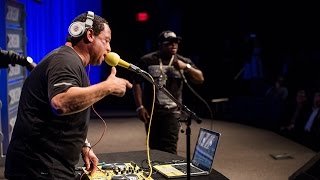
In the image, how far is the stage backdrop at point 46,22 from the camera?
5.74 meters

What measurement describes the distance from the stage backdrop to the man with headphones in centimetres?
401

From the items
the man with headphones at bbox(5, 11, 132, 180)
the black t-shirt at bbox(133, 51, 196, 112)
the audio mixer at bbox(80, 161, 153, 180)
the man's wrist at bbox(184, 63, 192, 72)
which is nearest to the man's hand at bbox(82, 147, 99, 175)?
the audio mixer at bbox(80, 161, 153, 180)

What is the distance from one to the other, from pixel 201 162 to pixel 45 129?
1.04 m

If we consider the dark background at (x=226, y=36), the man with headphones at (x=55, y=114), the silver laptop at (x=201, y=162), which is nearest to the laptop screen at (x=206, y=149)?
the silver laptop at (x=201, y=162)

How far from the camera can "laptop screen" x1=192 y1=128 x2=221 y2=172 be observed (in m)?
2.24

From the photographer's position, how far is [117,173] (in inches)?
86.4

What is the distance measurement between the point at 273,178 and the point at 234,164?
2.25 ft

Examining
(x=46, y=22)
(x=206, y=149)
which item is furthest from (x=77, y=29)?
(x=46, y=22)

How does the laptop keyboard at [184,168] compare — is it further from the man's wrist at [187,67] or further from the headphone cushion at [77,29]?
the man's wrist at [187,67]

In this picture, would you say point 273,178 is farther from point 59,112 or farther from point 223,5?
point 223,5

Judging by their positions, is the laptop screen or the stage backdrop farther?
the stage backdrop

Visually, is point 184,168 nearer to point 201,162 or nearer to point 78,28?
point 201,162

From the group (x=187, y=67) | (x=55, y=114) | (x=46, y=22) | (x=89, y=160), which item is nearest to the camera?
(x=55, y=114)

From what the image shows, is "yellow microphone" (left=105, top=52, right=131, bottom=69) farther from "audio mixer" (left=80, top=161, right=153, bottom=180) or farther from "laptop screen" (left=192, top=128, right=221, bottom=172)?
"laptop screen" (left=192, top=128, right=221, bottom=172)
